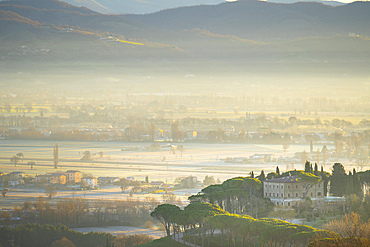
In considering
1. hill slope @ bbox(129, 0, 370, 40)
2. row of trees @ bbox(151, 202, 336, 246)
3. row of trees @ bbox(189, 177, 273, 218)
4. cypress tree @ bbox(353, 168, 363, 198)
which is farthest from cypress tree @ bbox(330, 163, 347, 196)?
hill slope @ bbox(129, 0, 370, 40)

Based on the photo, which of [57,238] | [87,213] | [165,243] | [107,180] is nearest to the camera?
[165,243]

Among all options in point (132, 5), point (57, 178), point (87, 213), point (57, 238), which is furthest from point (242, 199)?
point (132, 5)

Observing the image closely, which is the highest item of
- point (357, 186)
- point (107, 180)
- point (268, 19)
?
point (268, 19)

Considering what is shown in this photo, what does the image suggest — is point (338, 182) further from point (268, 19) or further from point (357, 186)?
point (268, 19)

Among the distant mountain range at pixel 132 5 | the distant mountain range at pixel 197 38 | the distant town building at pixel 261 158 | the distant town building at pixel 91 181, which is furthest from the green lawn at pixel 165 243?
the distant mountain range at pixel 132 5

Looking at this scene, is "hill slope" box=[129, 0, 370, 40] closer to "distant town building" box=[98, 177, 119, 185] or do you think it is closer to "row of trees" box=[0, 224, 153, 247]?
"distant town building" box=[98, 177, 119, 185]

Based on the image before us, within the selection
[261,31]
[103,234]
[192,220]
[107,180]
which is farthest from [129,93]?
[192,220]
